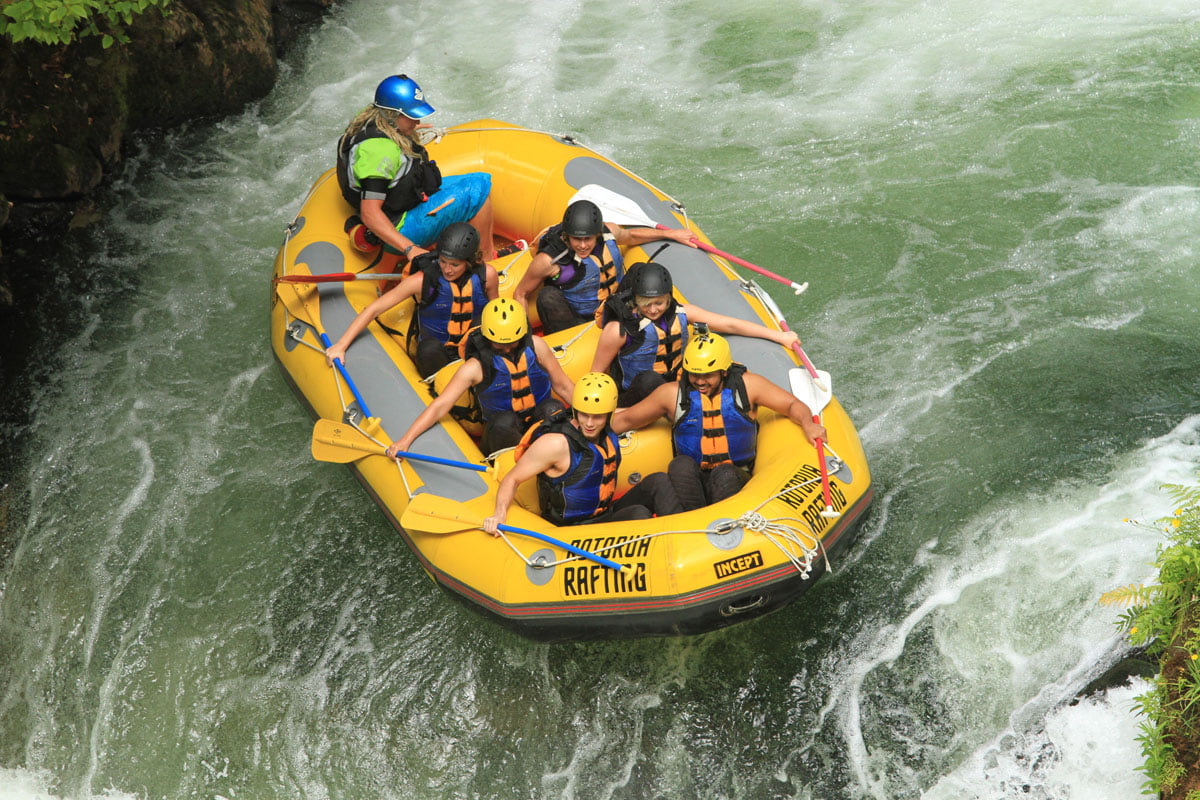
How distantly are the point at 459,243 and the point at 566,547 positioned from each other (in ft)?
4.73

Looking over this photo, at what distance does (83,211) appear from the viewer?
7266 millimetres

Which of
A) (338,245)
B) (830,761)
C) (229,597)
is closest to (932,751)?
(830,761)

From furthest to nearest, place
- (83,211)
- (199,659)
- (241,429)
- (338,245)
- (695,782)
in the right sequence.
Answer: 1. (83,211)
2. (241,429)
3. (338,245)
4. (199,659)
5. (695,782)

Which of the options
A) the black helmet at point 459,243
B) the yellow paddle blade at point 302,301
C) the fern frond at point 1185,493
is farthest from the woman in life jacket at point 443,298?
the fern frond at point 1185,493

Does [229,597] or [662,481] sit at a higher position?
[662,481]

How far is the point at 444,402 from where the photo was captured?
4.47 metres

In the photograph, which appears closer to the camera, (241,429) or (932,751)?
(932,751)

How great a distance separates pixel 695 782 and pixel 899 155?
475cm

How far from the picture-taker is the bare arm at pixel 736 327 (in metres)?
4.74

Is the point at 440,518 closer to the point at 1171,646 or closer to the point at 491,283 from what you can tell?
the point at 491,283

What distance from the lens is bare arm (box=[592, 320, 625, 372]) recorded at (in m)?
4.59

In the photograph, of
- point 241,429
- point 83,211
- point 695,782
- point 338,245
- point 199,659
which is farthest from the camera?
point 83,211

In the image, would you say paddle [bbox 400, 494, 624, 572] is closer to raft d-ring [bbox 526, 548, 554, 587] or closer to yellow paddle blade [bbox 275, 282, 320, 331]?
raft d-ring [bbox 526, 548, 554, 587]

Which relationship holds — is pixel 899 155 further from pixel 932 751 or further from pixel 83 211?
pixel 83 211
